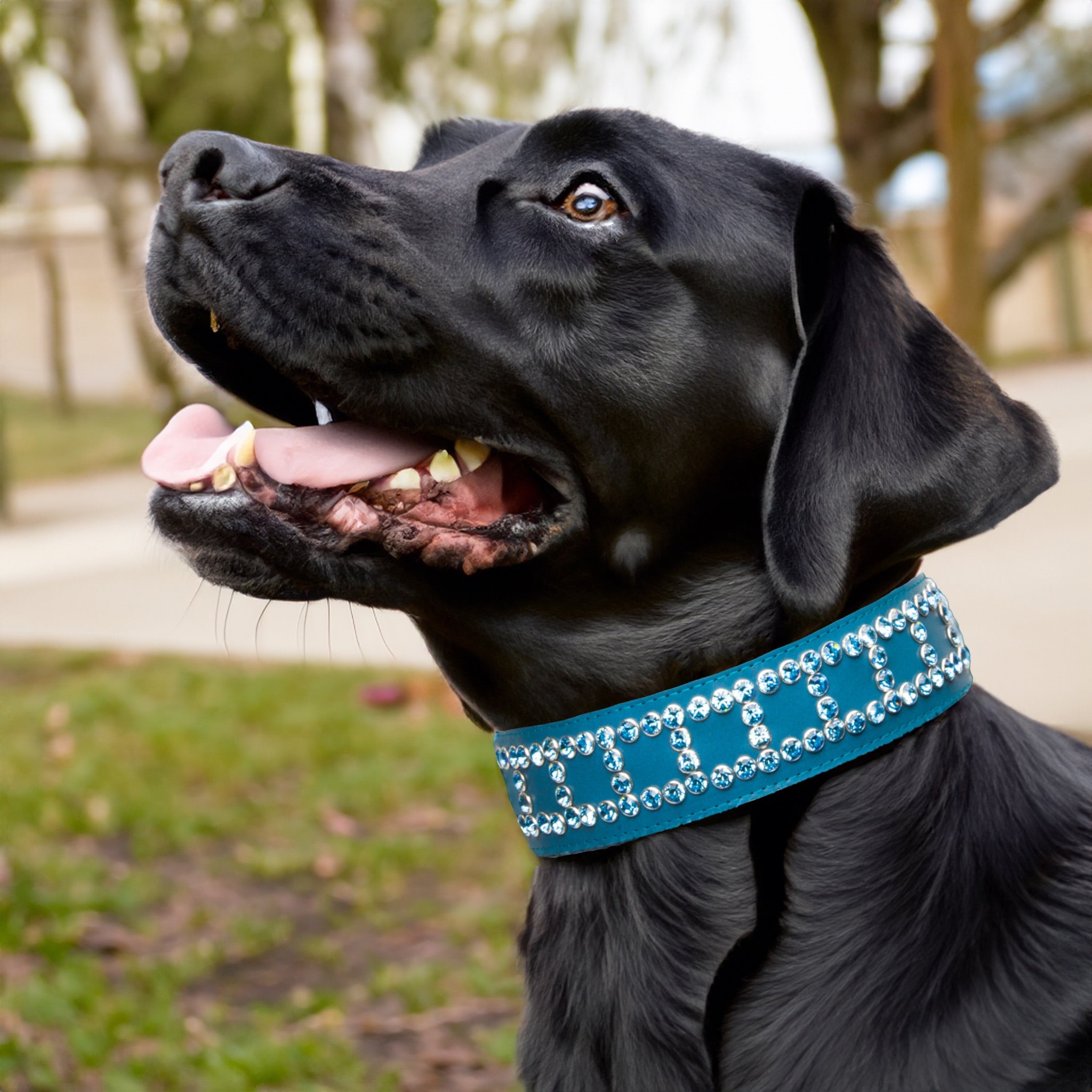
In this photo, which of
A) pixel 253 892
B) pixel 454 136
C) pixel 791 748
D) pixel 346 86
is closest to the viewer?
pixel 791 748

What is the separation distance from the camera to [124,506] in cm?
1290

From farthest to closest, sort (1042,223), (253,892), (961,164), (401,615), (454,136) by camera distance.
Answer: (401,615) → (253,892) → (1042,223) → (961,164) → (454,136)

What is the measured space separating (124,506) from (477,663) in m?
11.5

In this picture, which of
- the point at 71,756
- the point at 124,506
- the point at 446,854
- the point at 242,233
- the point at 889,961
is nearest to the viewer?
the point at 889,961

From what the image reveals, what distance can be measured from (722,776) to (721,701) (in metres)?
0.11

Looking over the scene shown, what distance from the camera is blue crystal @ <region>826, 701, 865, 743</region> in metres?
1.76

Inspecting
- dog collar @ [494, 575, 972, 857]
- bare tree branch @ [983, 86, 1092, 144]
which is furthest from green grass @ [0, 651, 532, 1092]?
bare tree branch @ [983, 86, 1092, 144]

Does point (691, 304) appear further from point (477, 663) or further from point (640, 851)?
point (640, 851)

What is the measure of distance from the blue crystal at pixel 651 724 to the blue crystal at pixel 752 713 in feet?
0.39

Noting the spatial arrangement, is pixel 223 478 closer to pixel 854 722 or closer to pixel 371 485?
pixel 371 485

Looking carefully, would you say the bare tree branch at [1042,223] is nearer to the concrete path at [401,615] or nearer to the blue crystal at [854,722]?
the concrete path at [401,615]

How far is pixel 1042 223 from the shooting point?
436 cm

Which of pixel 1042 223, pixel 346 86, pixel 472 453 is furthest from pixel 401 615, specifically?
pixel 472 453

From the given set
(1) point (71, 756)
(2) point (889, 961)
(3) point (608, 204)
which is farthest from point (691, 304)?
(1) point (71, 756)
